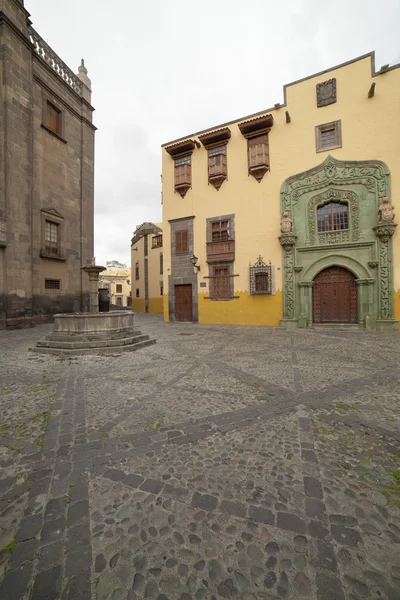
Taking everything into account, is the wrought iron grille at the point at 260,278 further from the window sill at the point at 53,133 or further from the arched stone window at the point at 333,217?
the window sill at the point at 53,133

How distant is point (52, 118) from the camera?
15.5 metres

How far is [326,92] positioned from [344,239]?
8.10m

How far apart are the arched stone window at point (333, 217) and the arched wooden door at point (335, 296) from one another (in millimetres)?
2278

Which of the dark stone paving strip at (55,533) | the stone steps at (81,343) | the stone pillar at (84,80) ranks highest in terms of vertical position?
the stone pillar at (84,80)

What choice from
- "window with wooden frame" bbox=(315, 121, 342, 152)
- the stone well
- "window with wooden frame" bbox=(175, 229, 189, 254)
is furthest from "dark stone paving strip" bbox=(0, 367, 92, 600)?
"window with wooden frame" bbox=(315, 121, 342, 152)

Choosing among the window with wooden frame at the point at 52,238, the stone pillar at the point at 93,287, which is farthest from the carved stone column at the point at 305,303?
the window with wooden frame at the point at 52,238

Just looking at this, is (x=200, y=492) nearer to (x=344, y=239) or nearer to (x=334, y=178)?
(x=344, y=239)

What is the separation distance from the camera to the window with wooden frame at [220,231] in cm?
1625

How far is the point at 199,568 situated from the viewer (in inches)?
56.9

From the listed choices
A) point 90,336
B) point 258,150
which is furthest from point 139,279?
point 90,336

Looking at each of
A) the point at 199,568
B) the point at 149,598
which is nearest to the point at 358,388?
the point at 199,568

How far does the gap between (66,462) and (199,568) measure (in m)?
1.62

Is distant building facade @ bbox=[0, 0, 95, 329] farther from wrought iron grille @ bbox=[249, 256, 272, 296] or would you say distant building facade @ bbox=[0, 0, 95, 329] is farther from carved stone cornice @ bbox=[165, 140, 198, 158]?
wrought iron grille @ bbox=[249, 256, 272, 296]

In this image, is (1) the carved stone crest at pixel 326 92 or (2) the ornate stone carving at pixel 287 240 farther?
(2) the ornate stone carving at pixel 287 240
